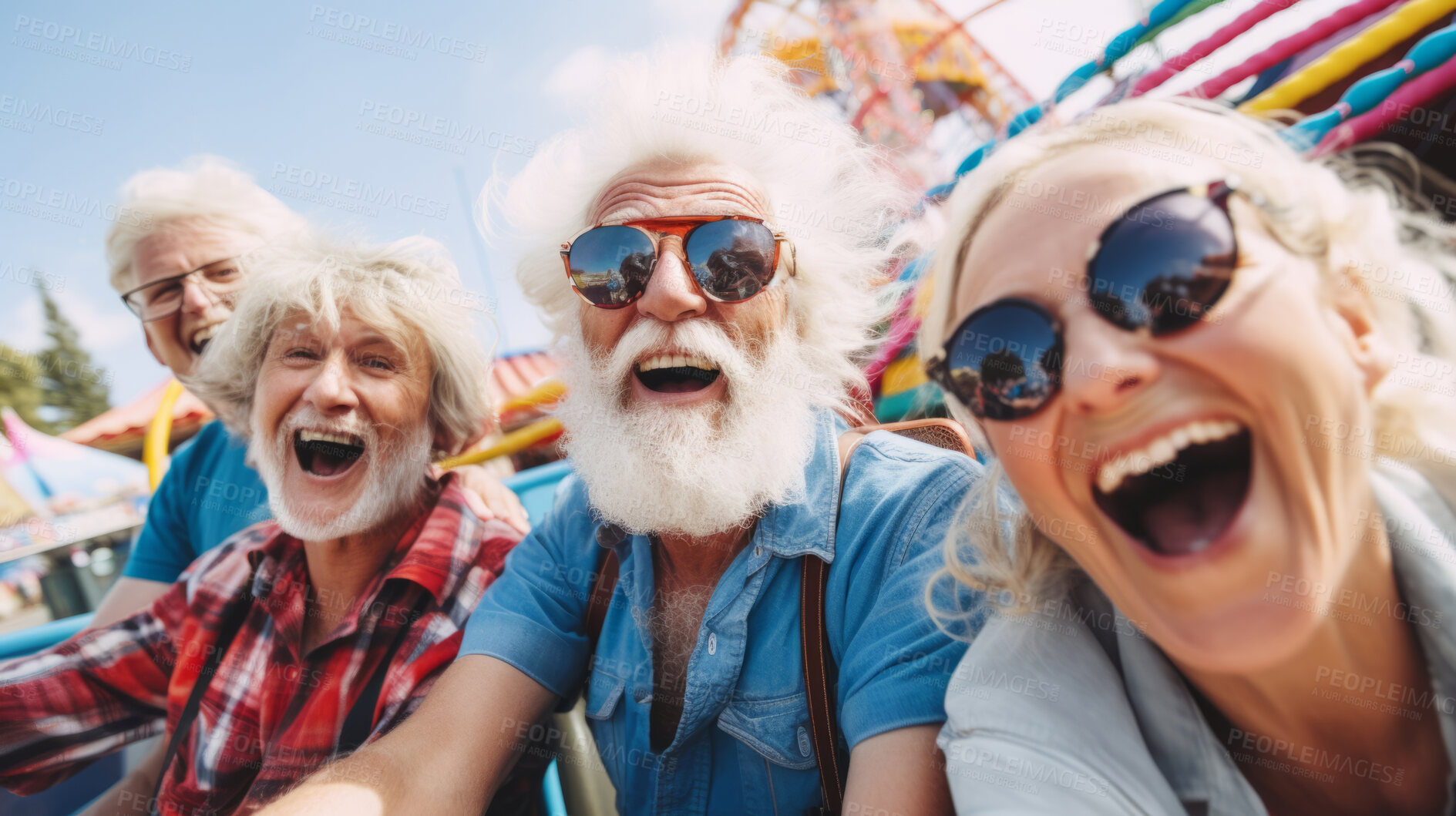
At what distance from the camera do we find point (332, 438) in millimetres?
2096

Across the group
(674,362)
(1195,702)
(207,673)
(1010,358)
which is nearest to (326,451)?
(207,673)


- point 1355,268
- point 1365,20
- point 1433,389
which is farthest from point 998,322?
point 1365,20

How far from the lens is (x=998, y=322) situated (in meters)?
0.94

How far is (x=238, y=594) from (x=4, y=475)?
11823mm

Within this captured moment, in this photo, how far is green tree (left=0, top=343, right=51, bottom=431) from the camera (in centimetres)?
2486

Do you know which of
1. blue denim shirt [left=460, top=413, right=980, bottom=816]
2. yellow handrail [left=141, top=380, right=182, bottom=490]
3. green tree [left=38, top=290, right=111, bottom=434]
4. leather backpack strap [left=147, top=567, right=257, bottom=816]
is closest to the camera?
blue denim shirt [left=460, top=413, right=980, bottom=816]

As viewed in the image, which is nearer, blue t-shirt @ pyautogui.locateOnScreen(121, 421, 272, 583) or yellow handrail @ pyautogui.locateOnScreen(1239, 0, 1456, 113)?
yellow handrail @ pyautogui.locateOnScreen(1239, 0, 1456, 113)

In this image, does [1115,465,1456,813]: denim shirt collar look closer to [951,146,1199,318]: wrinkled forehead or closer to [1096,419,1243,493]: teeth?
[1096,419,1243,493]: teeth

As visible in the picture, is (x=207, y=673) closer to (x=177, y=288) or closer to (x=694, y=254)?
(x=177, y=288)

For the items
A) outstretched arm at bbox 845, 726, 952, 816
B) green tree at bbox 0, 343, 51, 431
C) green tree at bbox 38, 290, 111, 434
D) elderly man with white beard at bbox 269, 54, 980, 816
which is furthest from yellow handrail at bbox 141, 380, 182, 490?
green tree at bbox 38, 290, 111, 434

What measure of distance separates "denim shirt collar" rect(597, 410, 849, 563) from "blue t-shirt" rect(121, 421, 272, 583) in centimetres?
197

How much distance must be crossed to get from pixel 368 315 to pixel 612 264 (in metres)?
0.87

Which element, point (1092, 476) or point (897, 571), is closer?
point (1092, 476)

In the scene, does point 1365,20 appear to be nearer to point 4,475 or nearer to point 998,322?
point 998,322
